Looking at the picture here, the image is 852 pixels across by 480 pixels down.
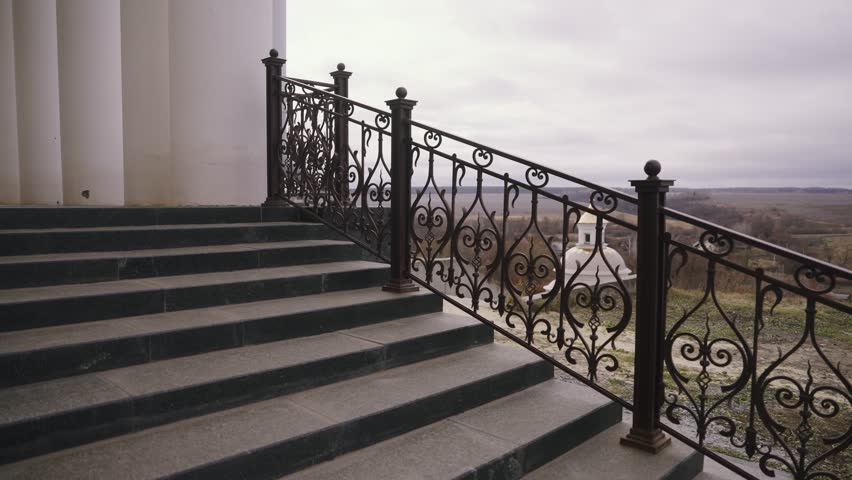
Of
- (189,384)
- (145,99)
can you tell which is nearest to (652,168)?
(189,384)

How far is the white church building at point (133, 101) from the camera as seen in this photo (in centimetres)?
673

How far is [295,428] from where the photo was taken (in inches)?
112

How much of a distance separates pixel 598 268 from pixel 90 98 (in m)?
6.58

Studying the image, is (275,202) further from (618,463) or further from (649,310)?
(618,463)

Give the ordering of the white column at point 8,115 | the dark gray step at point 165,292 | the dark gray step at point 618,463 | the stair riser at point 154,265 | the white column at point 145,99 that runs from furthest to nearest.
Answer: the white column at point 8,115 < the white column at point 145,99 < the stair riser at point 154,265 < the dark gray step at point 165,292 < the dark gray step at point 618,463

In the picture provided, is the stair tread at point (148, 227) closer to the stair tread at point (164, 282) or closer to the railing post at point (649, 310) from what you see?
the stair tread at point (164, 282)

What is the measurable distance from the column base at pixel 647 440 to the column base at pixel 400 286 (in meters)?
1.99

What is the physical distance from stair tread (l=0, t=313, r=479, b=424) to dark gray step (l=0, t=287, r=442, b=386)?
0.05 metres

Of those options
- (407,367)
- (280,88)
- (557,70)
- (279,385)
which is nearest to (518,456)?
(407,367)

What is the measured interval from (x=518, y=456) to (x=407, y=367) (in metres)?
1.06

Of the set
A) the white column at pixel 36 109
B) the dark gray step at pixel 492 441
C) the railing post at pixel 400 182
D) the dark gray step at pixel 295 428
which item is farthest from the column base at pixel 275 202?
the dark gray step at pixel 492 441

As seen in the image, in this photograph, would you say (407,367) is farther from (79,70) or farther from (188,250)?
(79,70)

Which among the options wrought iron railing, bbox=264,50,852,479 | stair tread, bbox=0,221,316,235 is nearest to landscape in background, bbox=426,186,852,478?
wrought iron railing, bbox=264,50,852,479

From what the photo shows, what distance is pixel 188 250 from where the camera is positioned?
4.61m
